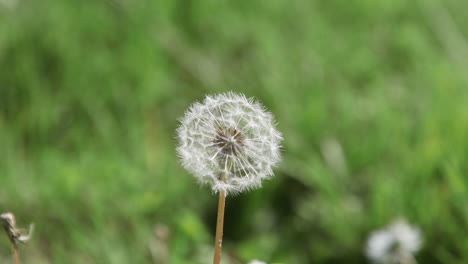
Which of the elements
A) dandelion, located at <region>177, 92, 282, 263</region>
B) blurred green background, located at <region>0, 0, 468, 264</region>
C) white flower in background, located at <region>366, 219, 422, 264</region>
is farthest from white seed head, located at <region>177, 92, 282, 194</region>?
white flower in background, located at <region>366, 219, 422, 264</region>

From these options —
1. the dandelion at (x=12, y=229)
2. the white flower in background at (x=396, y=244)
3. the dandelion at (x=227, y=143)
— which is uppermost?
the white flower in background at (x=396, y=244)

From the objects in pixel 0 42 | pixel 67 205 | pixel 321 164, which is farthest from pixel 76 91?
pixel 321 164

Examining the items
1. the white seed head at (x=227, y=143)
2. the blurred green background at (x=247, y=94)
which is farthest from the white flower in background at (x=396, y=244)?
the white seed head at (x=227, y=143)

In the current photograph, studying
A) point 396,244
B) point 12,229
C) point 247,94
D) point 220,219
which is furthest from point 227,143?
point 247,94

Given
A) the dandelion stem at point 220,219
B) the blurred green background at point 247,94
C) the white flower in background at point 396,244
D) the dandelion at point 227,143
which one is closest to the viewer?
the dandelion stem at point 220,219

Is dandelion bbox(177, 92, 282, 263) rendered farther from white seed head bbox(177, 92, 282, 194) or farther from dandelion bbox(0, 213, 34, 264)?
dandelion bbox(0, 213, 34, 264)

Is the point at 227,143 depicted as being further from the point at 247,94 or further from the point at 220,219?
the point at 247,94

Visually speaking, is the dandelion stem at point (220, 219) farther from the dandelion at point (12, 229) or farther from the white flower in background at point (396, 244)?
the white flower in background at point (396, 244)

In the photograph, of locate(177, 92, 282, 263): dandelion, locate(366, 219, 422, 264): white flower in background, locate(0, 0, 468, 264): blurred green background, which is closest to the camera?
locate(177, 92, 282, 263): dandelion
